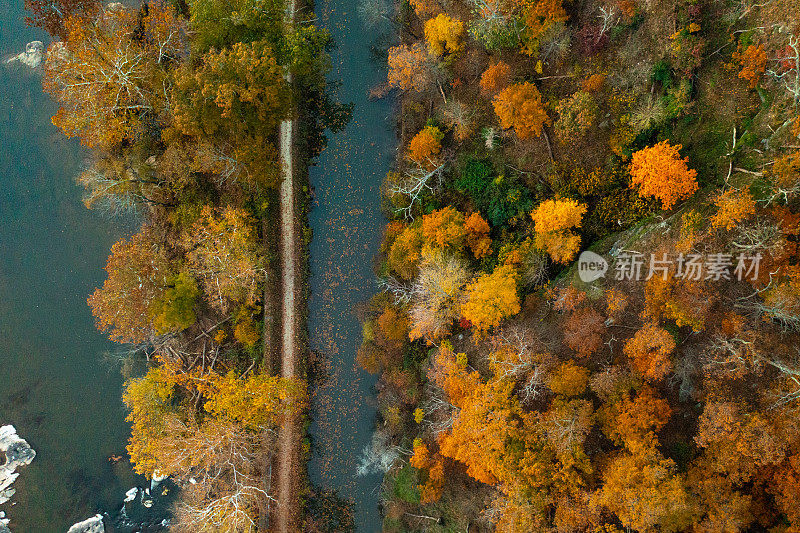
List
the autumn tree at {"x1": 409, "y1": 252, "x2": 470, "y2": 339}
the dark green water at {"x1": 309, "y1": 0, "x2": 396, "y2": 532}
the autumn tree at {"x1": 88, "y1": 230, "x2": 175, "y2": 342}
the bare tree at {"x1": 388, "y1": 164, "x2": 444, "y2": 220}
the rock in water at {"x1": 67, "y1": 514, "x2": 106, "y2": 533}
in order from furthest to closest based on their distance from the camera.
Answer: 1. the dark green water at {"x1": 309, "y1": 0, "x2": 396, "y2": 532}
2. the rock in water at {"x1": 67, "y1": 514, "x2": 106, "y2": 533}
3. the bare tree at {"x1": 388, "y1": 164, "x2": 444, "y2": 220}
4. the autumn tree at {"x1": 88, "y1": 230, "x2": 175, "y2": 342}
5. the autumn tree at {"x1": 409, "y1": 252, "x2": 470, "y2": 339}

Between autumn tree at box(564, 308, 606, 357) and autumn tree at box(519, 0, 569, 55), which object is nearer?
autumn tree at box(564, 308, 606, 357)

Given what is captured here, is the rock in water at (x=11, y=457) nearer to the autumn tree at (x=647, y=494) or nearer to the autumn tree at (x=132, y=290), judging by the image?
the autumn tree at (x=132, y=290)

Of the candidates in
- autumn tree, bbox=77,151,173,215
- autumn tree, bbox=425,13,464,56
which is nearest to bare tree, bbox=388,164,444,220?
autumn tree, bbox=425,13,464,56

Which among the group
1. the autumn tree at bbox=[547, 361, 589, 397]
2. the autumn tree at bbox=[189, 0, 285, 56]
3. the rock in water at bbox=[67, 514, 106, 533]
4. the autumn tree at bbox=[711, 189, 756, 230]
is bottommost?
the rock in water at bbox=[67, 514, 106, 533]

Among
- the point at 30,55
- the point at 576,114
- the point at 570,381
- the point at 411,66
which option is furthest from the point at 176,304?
the point at 576,114

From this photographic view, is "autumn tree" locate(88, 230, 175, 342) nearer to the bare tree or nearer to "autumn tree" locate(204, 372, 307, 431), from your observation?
"autumn tree" locate(204, 372, 307, 431)

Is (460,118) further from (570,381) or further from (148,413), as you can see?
(148,413)
